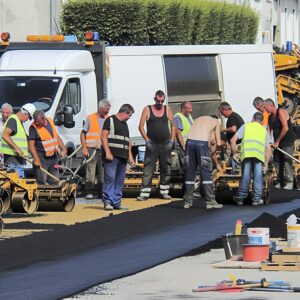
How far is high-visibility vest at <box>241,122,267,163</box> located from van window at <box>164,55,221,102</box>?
21.3 feet

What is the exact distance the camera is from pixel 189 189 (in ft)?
75.2

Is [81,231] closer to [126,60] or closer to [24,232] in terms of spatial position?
[24,232]

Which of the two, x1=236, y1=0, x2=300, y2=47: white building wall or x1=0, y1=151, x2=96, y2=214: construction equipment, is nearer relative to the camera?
x1=0, y1=151, x2=96, y2=214: construction equipment

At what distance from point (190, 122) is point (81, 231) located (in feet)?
26.4

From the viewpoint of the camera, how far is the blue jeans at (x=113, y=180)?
73.0ft

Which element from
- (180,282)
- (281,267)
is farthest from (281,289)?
(281,267)

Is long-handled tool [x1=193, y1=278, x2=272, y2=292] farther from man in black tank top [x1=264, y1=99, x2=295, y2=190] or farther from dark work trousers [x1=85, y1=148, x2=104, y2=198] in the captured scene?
man in black tank top [x1=264, y1=99, x2=295, y2=190]

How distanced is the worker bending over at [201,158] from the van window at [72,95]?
3994 millimetres

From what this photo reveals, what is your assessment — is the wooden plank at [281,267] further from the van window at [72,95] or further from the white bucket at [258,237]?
the van window at [72,95]

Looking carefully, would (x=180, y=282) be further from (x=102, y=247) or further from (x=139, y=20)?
(x=139, y=20)

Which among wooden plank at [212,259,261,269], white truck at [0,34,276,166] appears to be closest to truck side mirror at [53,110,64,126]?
white truck at [0,34,276,166]

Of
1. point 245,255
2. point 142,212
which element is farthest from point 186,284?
point 142,212

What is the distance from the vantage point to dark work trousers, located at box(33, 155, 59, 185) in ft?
75.4

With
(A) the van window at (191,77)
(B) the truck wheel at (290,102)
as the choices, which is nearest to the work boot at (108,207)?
(A) the van window at (191,77)
